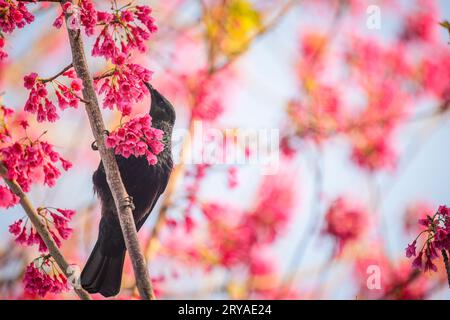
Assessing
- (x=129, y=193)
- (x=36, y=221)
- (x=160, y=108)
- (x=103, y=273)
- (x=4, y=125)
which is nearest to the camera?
(x=36, y=221)

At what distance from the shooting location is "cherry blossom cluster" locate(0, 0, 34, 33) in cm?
239

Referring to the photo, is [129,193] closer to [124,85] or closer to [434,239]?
[124,85]

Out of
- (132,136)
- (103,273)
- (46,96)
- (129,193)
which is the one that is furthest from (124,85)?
(103,273)

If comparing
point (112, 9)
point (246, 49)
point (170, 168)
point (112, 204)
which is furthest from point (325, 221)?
point (112, 9)

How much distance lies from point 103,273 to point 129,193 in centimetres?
50

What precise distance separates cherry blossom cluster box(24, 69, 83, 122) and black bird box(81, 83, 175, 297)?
78 cm

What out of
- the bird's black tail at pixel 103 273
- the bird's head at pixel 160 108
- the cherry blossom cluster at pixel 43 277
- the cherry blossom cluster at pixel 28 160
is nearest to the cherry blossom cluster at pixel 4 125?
the cherry blossom cluster at pixel 28 160

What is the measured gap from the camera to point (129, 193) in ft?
10.2

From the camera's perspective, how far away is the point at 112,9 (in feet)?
7.92

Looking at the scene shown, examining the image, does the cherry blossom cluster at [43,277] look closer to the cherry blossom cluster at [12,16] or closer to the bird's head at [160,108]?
the cherry blossom cluster at [12,16]

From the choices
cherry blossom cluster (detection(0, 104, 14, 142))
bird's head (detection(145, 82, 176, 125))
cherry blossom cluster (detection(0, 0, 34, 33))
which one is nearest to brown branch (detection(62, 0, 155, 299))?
cherry blossom cluster (detection(0, 0, 34, 33))

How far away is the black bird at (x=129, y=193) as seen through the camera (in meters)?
2.84

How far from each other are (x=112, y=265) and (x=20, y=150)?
92 centimetres

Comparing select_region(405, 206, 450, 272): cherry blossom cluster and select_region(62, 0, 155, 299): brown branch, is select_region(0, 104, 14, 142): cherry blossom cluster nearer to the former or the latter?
select_region(62, 0, 155, 299): brown branch
